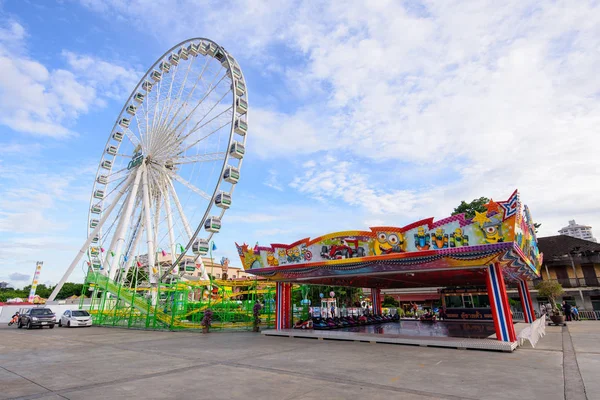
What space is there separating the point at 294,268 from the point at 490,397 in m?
10.1

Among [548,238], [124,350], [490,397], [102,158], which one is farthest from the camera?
[548,238]

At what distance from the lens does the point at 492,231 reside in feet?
35.3

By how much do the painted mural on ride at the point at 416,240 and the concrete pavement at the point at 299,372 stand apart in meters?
3.28

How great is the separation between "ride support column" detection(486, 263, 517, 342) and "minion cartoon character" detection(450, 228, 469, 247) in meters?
1.85

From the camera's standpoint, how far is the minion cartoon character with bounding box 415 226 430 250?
39.2 feet

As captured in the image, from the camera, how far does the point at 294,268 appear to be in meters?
15.5

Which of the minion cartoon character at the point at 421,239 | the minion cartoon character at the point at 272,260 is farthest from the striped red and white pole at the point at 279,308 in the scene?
the minion cartoon character at the point at 421,239

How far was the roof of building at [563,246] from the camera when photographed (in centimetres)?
3391

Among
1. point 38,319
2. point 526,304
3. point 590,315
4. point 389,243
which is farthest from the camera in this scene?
point 590,315

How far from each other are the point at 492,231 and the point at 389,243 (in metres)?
3.39

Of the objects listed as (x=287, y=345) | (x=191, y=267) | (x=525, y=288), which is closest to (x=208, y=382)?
(x=287, y=345)

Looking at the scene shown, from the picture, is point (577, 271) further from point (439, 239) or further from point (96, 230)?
point (96, 230)

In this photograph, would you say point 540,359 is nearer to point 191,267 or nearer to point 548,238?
point 191,267

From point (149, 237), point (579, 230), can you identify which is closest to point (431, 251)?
point (149, 237)
